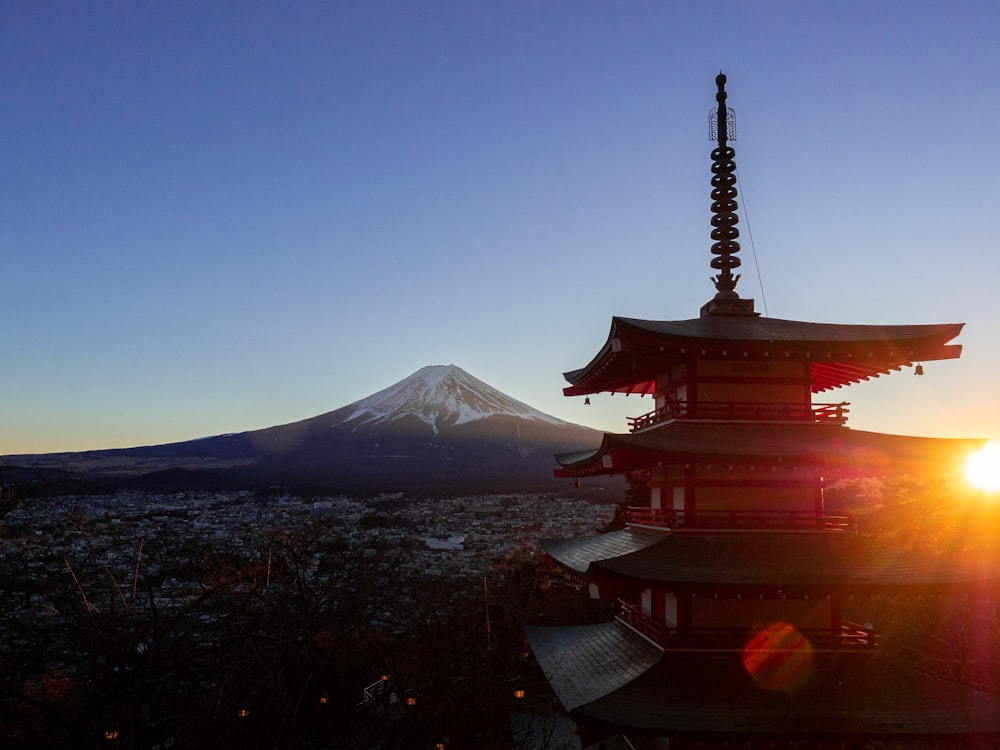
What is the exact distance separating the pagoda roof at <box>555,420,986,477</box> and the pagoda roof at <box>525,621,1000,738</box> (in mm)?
3027

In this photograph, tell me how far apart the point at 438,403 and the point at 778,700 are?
15136 centimetres

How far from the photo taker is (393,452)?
14162 cm

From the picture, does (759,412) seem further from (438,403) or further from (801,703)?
(438,403)

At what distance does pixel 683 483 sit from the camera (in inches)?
496

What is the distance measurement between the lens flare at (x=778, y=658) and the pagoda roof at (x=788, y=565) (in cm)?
118

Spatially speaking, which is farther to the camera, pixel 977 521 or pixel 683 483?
pixel 977 521

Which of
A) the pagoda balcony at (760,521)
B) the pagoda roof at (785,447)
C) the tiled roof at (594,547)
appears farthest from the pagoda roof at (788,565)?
the pagoda roof at (785,447)

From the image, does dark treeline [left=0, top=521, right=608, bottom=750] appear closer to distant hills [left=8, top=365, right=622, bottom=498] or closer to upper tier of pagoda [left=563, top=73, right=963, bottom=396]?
upper tier of pagoda [left=563, top=73, right=963, bottom=396]

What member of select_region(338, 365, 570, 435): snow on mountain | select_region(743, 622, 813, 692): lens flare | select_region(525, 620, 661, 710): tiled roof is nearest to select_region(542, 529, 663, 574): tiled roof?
select_region(525, 620, 661, 710): tiled roof

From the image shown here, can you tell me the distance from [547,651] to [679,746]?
460 cm

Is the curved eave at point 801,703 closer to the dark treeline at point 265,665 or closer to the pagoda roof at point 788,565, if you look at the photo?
the pagoda roof at point 788,565

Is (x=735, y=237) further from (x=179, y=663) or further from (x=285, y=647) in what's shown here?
(x=179, y=663)

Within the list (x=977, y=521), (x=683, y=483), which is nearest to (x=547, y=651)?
(x=683, y=483)

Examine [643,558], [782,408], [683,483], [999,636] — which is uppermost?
[782,408]
